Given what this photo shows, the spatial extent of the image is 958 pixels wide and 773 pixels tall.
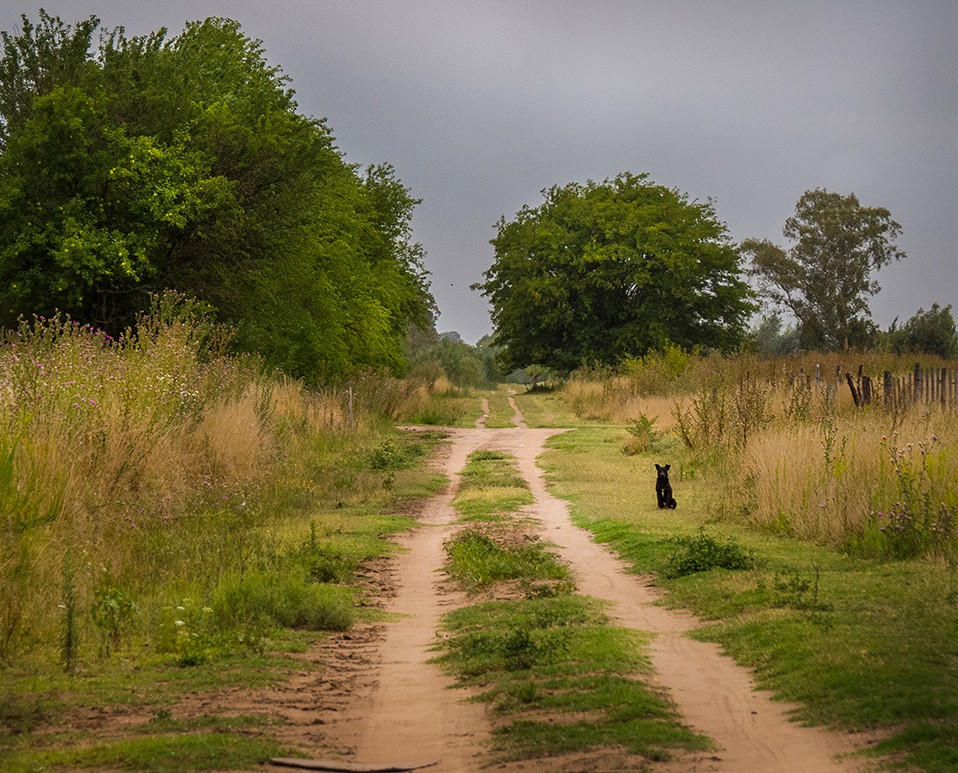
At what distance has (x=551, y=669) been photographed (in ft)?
29.0

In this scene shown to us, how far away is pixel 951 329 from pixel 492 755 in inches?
2804

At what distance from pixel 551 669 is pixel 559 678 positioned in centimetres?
27

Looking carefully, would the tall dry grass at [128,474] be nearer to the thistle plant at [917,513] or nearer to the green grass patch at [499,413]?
the thistle plant at [917,513]

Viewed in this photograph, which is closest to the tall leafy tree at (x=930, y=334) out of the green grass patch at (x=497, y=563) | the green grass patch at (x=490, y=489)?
the green grass patch at (x=490, y=489)

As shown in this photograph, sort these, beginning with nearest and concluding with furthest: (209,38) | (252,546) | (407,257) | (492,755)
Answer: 1. (492,755)
2. (252,546)
3. (209,38)
4. (407,257)

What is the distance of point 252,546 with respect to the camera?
46.0 feet

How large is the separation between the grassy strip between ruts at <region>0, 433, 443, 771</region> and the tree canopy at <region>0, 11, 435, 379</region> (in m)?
16.1

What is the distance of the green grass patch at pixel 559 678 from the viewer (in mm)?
6980

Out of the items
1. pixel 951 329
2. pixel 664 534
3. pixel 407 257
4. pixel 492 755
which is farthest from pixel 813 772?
pixel 951 329

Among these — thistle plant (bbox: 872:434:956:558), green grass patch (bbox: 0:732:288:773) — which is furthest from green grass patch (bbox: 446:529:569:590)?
green grass patch (bbox: 0:732:288:773)

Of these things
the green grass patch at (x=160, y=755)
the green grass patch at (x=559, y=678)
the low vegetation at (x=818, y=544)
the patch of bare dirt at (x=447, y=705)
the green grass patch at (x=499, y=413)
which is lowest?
the patch of bare dirt at (x=447, y=705)

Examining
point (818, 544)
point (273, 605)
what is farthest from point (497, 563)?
point (818, 544)

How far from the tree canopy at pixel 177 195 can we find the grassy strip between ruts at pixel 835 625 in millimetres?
15869

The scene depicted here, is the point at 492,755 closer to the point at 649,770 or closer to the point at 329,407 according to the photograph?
the point at 649,770
